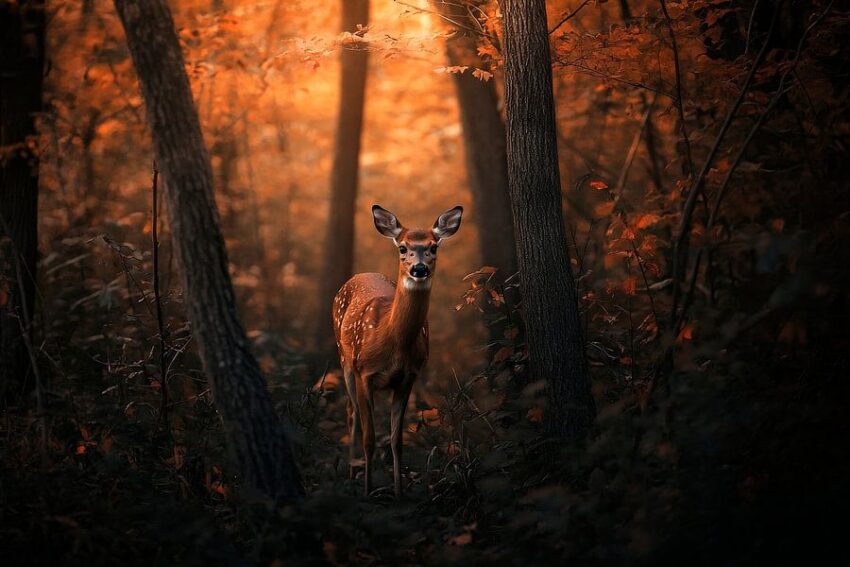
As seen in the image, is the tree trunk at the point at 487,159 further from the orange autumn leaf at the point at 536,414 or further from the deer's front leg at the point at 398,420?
the orange autumn leaf at the point at 536,414

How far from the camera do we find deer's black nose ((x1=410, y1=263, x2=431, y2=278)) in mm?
6414

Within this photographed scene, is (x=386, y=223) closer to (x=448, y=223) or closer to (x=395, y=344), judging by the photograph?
(x=448, y=223)

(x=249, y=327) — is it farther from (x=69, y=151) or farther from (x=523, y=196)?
(x=523, y=196)

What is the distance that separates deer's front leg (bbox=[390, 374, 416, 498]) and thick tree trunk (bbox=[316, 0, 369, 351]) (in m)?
4.96

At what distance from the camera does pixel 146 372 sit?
21.8 feet

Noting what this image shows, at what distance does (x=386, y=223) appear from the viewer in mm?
7129

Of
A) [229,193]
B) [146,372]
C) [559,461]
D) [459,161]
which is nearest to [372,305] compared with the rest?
[146,372]

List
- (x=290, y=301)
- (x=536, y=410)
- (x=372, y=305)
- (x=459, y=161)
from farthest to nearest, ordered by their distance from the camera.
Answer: (x=459, y=161) → (x=290, y=301) → (x=372, y=305) → (x=536, y=410)

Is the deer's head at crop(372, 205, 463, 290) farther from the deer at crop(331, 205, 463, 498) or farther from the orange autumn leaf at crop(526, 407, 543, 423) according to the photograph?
the orange autumn leaf at crop(526, 407, 543, 423)

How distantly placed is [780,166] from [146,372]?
5934mm

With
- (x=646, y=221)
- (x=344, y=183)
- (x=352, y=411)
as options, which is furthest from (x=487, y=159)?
(x=352, y=411)

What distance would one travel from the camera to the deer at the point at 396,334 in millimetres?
6578

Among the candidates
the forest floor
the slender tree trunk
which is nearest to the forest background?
the forest floor

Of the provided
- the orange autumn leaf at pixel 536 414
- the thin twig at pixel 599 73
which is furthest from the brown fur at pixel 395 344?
the thin twig at pixel 599 73
